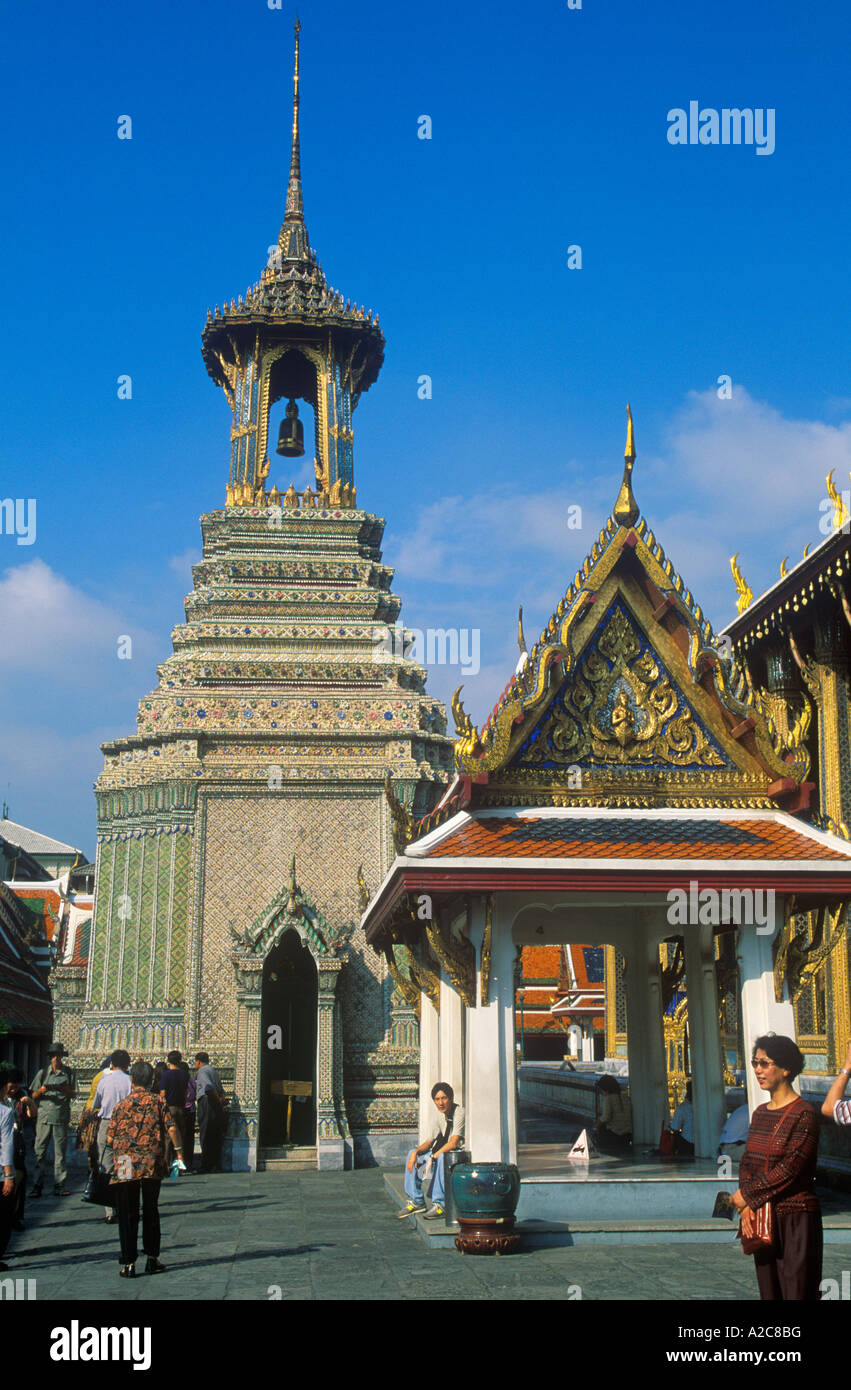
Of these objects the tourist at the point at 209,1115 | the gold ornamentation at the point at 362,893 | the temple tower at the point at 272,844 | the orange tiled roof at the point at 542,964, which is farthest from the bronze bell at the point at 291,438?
the orange tiled roof at the point at 542,964

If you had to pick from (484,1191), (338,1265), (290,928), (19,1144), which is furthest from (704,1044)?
(290,928)

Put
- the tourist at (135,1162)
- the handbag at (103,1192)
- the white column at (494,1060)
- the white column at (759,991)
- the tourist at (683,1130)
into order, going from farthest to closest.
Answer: the tourist at (683,1130) → the white column at (759,991) → the white column at (494,1060) → the handbag at (103,1192) → the tourist at (135,1162)

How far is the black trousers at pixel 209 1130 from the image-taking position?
18.5 metres

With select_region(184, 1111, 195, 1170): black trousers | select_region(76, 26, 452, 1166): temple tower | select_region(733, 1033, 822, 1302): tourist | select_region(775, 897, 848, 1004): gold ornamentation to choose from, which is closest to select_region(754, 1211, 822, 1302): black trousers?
select_region(733, 1033, 822, 1302): tourist

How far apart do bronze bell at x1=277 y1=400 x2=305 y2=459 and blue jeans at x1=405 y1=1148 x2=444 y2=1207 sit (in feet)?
54.4

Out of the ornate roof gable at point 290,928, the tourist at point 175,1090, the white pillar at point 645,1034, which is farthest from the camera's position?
the ornate roof gable at point 290,928

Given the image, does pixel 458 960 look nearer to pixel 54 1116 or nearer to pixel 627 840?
pixel 627 840

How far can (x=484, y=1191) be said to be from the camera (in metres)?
10.6

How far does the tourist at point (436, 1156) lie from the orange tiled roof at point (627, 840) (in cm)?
259

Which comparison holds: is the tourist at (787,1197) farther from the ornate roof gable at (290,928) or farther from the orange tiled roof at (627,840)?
the ornate roof gable at (290,928)

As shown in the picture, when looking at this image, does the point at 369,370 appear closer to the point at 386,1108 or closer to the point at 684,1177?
the point at 386,1108

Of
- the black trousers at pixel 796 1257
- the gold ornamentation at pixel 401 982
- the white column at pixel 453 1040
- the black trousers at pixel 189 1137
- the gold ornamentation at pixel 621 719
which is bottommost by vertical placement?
the black trousers at pixel 189 1137

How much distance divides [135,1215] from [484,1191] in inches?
105
